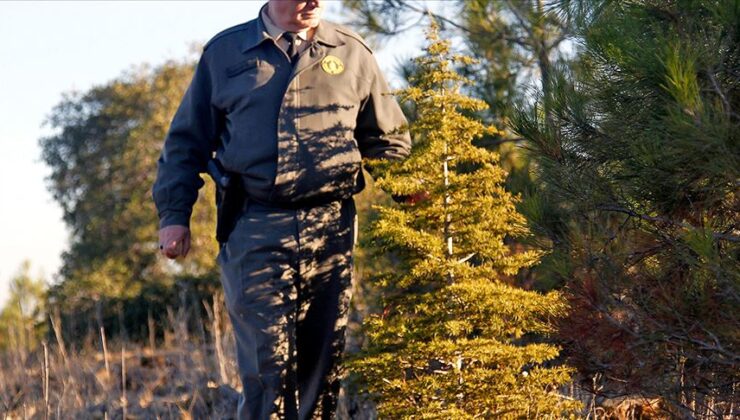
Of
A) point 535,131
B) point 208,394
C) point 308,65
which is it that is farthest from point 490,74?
point 535,131

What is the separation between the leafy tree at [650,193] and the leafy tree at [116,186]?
45.0 ft

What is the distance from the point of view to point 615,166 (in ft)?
11.2

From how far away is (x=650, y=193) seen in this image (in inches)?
133

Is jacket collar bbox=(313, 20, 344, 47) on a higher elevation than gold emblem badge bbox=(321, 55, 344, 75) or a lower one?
higher

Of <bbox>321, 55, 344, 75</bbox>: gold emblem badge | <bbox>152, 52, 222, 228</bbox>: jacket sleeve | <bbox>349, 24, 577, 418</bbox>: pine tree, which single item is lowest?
<bbox>349, 24, 577, 418</bbox>: pine tree

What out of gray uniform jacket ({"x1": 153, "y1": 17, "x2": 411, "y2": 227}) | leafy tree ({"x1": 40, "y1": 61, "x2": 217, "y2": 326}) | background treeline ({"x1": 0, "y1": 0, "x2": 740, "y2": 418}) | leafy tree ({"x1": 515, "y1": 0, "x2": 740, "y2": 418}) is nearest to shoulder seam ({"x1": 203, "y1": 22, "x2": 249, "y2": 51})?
gray uniform jacket ({"x1": 153, "y1": 17, "x2": 411, "y2": 227})

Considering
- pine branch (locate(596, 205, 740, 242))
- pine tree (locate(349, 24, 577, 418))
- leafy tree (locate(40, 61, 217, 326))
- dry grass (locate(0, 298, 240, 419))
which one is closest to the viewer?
pine branch (locate(596, 205, 740, 242))

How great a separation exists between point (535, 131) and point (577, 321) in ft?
2.37

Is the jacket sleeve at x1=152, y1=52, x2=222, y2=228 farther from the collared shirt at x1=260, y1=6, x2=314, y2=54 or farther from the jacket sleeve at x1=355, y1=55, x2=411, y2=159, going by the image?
the jacket sleeve at x1=355, y1=55, x2=411, y2=159

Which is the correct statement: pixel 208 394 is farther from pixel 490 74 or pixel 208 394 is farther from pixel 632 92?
pixel 632 92

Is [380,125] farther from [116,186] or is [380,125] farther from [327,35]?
[116,186]

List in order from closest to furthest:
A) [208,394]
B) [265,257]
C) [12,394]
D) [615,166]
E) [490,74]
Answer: [615,166] → [265,257] → [208,394] → [12,394] → [490,74]

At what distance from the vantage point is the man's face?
4070mm

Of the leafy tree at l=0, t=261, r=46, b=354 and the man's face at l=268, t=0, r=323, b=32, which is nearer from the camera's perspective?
the man's face at l=268, t=0, r=323, b=32
